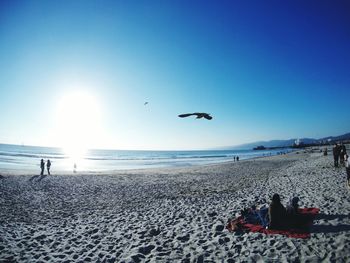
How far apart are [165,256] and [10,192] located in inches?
559

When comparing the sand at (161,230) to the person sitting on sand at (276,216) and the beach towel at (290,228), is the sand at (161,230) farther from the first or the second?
the person sitting on sand at (276,216)

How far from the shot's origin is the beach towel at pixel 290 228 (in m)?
6.53

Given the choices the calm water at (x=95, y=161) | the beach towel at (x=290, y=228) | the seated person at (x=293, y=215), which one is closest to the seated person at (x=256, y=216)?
the beach towel at (x=290, y=228)

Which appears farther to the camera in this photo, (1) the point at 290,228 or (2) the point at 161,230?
(2) the point at 161,230

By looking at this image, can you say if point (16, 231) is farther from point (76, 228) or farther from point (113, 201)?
point (113, 201)

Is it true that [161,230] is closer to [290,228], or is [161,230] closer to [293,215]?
[290,228]

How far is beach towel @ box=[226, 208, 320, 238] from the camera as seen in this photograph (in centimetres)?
653

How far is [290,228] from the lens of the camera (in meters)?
6.93

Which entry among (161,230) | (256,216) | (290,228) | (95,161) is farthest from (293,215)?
(95,161)

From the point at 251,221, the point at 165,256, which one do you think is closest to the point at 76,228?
the point at 165,256

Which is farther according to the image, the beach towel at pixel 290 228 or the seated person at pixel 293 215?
the seated person at pixel 293 215

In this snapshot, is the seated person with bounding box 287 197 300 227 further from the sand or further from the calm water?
the calm water

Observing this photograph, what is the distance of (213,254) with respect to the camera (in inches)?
231

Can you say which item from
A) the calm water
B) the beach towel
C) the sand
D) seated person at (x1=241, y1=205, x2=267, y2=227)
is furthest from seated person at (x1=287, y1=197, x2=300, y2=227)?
the calm water
